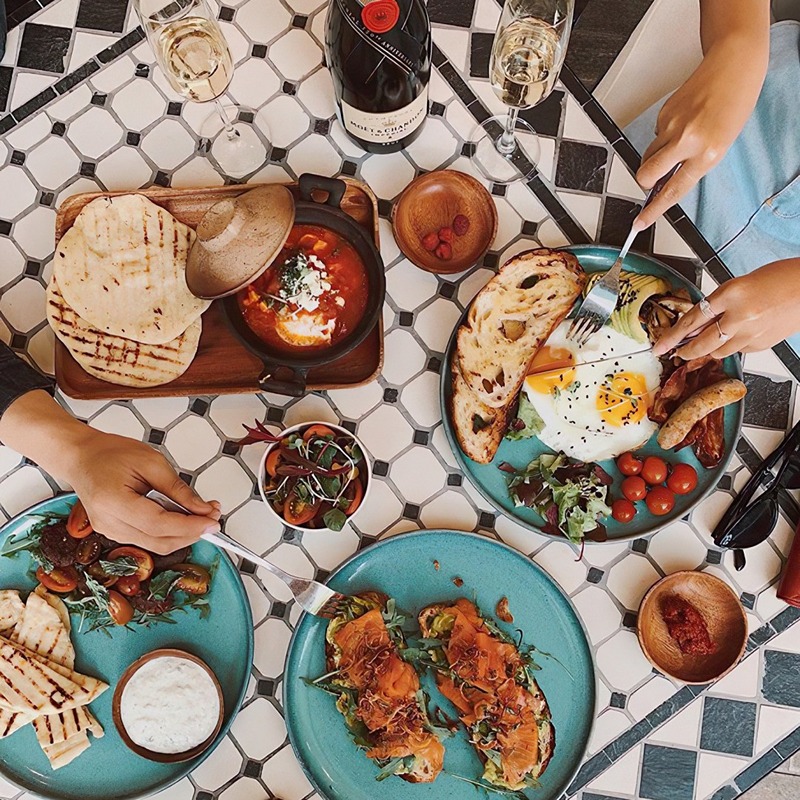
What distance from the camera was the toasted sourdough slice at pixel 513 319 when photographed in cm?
166

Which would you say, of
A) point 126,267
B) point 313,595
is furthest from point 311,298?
point 313,595

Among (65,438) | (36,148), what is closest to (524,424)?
(65,438)

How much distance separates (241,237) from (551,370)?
0.75 metres

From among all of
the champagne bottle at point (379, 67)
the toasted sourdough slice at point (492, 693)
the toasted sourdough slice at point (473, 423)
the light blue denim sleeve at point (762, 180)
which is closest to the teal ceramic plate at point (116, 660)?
the toasted sourdough slice at point (492, 693)

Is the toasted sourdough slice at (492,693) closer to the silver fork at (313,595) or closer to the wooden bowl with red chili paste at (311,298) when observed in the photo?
the silver fork at (313,595)

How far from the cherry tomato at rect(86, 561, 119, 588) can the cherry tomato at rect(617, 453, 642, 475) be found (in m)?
1.18

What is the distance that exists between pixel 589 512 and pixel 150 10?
138cm

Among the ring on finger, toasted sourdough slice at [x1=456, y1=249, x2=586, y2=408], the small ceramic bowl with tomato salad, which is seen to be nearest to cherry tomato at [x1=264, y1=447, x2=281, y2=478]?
the small ceramic bowl with tomato salad

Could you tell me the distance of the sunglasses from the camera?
174 centimetres

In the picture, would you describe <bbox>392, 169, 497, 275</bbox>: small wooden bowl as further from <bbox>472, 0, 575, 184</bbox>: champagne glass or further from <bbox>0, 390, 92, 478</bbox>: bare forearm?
<bbox>0, 390, 92, 478</bbox>: bare forearm

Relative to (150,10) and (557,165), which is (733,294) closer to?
(557,165)

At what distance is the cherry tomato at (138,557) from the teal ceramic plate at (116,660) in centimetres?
11

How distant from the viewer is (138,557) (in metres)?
1.70

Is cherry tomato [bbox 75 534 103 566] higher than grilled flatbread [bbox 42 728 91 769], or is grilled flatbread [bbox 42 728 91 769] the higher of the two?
cherry tomato [bbox 75 534 103 566]
